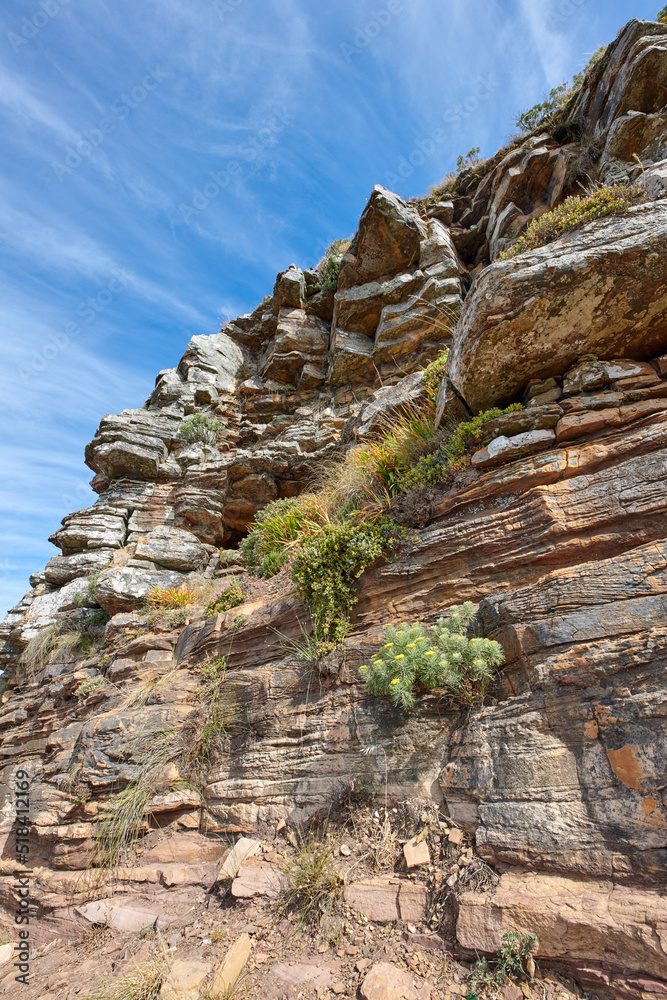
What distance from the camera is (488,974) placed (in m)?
2.61

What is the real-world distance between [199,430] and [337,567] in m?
10.8

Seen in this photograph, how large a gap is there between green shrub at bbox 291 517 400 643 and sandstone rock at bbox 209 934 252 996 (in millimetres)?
2661

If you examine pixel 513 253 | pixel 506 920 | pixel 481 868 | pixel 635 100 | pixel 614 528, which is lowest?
pixel 506 920

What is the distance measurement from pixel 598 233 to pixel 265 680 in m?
6.56

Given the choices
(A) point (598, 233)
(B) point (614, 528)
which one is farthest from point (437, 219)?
(B) point (614, 528)

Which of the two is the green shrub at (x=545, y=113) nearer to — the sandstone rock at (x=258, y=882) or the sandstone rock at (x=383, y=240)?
the sandstone rock at (x=383, y=240)

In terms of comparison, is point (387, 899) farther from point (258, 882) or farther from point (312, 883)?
point (258, 882)

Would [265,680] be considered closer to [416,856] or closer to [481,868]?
[416,856]

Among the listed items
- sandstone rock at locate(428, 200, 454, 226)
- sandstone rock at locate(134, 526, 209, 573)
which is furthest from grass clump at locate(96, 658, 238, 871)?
sandstone rock at locate(428, 200, 454, 226)

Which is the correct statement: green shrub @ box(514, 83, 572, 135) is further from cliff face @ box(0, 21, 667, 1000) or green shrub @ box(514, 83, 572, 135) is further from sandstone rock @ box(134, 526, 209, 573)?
sandstone rock @ box(134, 526, 209, 573)

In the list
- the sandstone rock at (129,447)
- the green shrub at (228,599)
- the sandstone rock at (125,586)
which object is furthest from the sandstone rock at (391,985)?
the sandstone rock at (129,447)

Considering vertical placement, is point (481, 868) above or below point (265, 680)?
below

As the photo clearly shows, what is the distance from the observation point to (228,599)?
24.1 feet

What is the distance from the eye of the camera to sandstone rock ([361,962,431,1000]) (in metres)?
2.66
